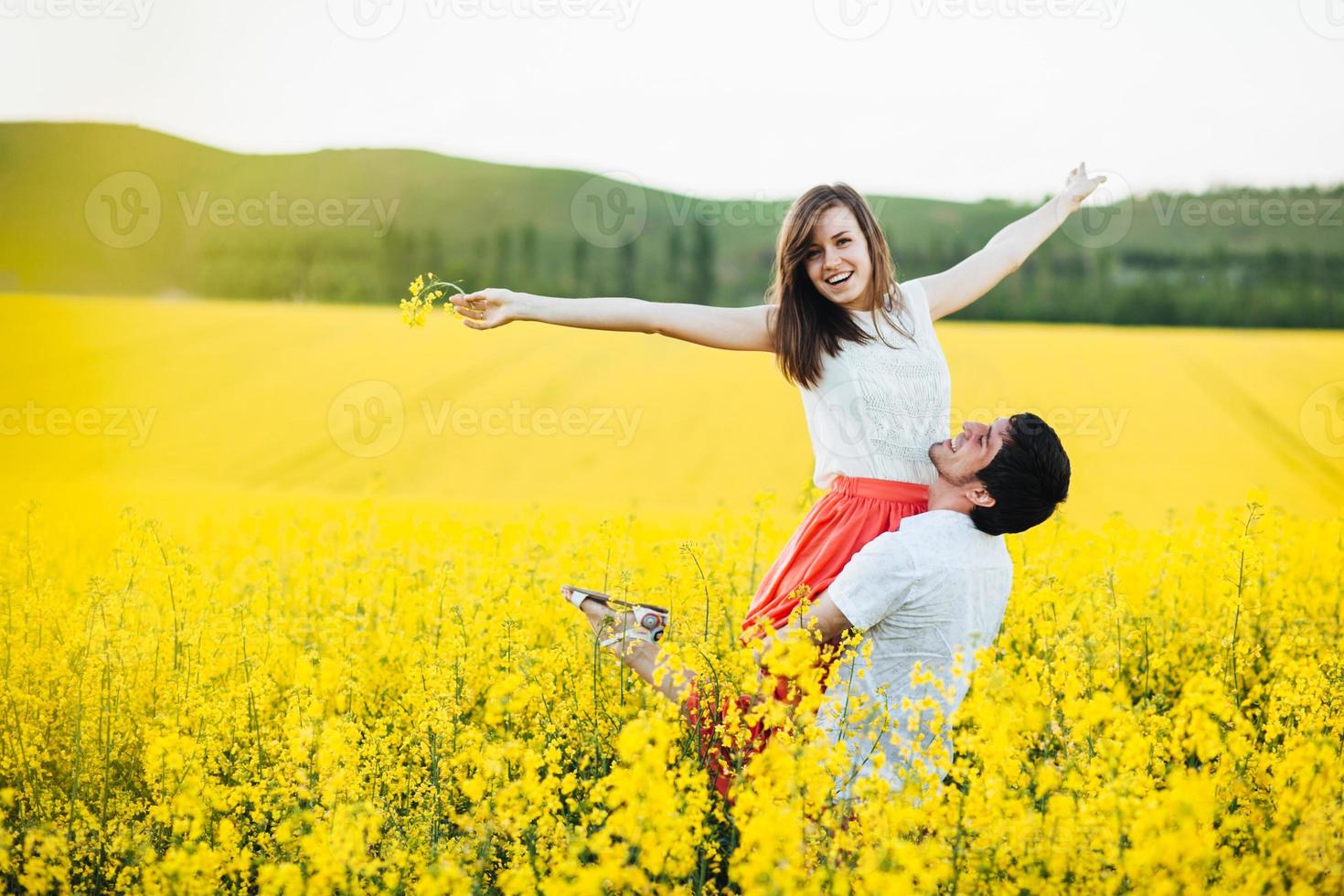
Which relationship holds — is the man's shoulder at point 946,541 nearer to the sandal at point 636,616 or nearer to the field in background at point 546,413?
the sandal at point 636,616

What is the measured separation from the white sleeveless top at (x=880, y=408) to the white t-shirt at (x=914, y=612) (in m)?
0.31

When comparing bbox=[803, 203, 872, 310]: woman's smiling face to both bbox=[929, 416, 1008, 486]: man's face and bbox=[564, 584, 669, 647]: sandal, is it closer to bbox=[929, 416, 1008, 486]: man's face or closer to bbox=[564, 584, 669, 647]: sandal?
bbox=[929, 416, 1008, 486]: man's face

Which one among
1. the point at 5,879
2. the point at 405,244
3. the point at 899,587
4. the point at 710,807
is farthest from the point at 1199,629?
the point at 405,244

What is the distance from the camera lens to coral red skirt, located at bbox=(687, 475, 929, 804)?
360cm

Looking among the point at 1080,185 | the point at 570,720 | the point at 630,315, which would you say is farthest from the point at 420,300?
the point at 1080,185

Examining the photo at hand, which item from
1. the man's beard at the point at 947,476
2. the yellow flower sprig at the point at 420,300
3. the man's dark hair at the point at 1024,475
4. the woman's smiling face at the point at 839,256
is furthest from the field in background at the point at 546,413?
the man's dark hair at the point at 1024,475

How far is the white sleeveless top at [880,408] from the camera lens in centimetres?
369

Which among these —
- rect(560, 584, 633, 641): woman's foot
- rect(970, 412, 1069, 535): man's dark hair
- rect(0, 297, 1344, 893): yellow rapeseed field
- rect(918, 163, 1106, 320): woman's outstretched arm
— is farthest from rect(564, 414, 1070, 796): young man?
rect(918, 163, 1106, 320): woman's outstretched arm

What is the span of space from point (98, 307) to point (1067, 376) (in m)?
23.4

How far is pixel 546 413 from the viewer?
19.5 m

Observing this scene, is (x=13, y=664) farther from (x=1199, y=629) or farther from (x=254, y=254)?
(x=254, y=254)

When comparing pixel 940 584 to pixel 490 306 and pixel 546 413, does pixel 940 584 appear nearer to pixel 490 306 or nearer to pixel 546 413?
pixel 490 306

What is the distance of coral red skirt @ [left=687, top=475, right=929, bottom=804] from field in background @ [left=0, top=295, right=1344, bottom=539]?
23.5 ft

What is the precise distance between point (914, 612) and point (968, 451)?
0.53 meters
